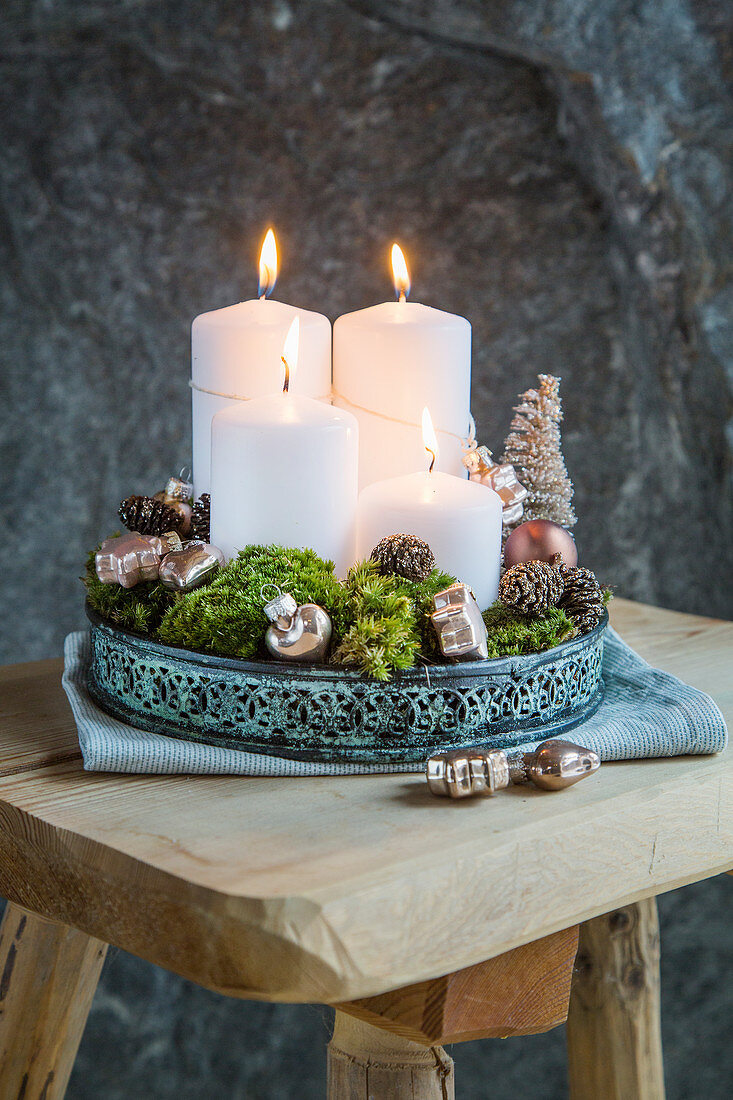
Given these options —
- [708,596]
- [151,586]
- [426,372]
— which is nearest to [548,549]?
[426,372]

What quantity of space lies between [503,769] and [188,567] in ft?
0.78

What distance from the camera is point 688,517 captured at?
1567 mm

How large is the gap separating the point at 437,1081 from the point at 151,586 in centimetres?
37

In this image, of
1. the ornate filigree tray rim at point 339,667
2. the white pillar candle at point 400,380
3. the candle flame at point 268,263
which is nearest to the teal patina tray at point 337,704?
the ornate filigree tray rim at point 339,667

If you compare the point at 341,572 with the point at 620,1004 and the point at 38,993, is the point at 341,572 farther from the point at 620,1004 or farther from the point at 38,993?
the point at 620,1004

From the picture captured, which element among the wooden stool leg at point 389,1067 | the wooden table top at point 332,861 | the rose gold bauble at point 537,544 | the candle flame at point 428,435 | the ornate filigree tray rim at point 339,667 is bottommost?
the wooden stool leg at point 389,1067

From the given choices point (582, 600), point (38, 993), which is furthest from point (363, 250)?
point (38, 993)

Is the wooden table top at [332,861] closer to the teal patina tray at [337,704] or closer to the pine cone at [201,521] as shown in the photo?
the teal patina tray at [337,704]

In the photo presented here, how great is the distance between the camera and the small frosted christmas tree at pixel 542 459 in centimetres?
89

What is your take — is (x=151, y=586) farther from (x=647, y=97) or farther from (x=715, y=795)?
(x=647, y=97)

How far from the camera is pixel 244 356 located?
0.81m

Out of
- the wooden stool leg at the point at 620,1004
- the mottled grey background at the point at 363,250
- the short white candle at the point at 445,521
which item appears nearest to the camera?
the short white candle at the point at 445,521

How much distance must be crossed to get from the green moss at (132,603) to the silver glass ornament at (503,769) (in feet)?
0.69

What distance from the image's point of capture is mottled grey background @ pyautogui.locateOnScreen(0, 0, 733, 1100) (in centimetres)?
137
